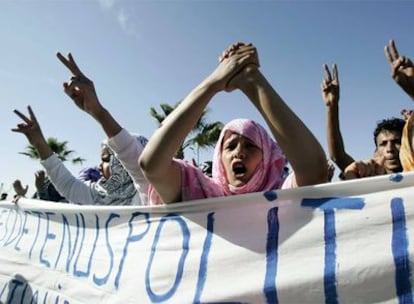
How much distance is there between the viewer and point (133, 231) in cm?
175

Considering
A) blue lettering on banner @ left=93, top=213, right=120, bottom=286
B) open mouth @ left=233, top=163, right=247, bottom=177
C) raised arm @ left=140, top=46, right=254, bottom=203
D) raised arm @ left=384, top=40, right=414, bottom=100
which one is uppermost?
raised arm @ left=384, top=40, right=414, bottom=100

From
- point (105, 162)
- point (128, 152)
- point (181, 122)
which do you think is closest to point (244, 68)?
point (181, 122)

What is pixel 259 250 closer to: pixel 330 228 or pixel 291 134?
pixel 330 228

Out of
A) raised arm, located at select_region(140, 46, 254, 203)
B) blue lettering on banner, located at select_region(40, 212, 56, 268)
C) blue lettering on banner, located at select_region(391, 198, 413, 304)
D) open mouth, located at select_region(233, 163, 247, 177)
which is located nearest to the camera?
blue lettering on banner, located at select_region(391, 198, 413, 304)

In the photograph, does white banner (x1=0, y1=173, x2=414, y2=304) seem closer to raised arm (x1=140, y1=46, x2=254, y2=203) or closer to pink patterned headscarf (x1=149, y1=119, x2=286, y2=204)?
pink patterned headscarf (x1=149, y1=119, x2=286, y2=204)

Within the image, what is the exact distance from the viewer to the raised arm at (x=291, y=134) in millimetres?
1252

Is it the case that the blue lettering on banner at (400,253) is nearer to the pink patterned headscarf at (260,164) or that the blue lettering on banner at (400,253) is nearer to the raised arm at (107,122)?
the pink patterned headscarf at (260,164)

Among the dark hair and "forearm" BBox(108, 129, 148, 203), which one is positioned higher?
the dark hair

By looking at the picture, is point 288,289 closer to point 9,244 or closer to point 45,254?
point 45,254

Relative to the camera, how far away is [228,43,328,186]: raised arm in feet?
4.11

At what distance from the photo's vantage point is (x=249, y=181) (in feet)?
5.07

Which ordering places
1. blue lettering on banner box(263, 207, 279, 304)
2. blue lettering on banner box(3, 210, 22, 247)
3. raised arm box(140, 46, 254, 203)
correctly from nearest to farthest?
blue lettering on banner box(263, 207, 279, 304), raised arm box(140, 46, 254, 203), blue lettering on banner box(3, 210, 22, 247)

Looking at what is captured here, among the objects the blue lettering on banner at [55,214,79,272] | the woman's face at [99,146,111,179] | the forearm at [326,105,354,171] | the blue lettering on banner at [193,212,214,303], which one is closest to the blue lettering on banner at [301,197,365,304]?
the blue lettering on banner at [193,212,214,303]

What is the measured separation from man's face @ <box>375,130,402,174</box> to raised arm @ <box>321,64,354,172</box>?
0.25 meters
